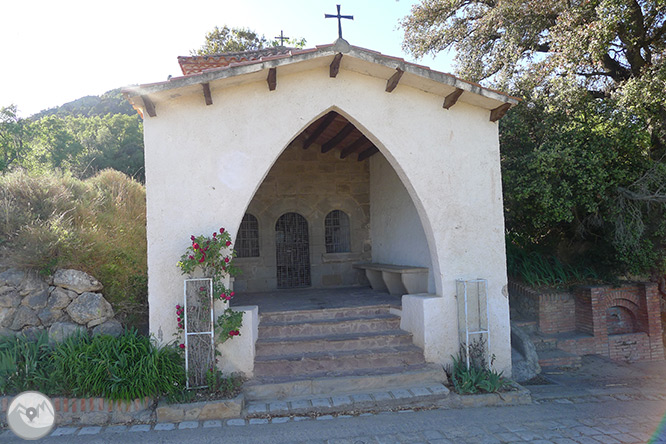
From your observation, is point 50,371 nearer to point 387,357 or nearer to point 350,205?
point 387,357

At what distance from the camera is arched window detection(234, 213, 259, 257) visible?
9.03 metres

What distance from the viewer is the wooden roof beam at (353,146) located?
822 centimetres

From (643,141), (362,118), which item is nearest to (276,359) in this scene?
(362,118)

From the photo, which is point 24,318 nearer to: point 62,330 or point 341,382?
point 62,330

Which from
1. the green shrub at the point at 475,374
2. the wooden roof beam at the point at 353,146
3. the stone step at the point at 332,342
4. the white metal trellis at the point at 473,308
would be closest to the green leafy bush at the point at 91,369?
the stone step at the point at 332,342

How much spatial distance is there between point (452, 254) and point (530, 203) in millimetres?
2098

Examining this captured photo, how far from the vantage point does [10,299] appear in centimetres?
504

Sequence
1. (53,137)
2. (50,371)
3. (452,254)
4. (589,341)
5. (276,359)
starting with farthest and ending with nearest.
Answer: (53,137)
(589,341)
(452,254)
(276,359)
(50,371)

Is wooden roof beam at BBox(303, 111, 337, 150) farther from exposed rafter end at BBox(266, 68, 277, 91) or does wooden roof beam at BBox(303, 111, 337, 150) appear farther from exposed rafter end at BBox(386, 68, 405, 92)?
exposed rafter end at BBox(266, 68, 277, 91)

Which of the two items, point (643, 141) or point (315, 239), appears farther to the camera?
point (315, 239)

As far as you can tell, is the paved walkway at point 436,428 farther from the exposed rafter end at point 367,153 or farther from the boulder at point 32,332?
the exposed rafter end at point 367,153

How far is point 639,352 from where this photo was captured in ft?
26.3

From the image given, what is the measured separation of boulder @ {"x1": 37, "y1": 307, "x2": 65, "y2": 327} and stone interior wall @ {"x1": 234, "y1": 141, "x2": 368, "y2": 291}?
12.9 feet

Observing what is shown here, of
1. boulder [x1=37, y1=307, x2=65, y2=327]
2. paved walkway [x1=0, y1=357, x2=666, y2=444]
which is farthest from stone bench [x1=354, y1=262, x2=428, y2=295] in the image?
boulder [x1=37, y1=307, x2=65, y2=327]
